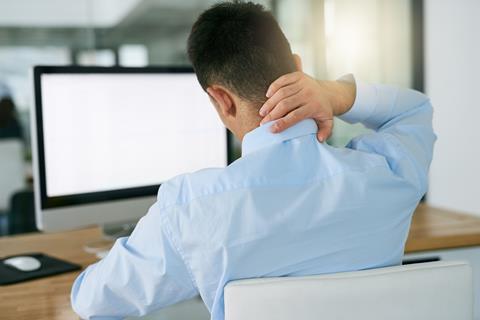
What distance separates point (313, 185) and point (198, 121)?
0.98m

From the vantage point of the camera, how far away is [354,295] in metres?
0.90

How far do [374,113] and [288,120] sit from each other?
355 mm

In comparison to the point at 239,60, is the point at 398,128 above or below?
below

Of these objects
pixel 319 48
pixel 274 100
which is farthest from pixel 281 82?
pixel 319 48

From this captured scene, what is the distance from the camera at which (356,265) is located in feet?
3.37

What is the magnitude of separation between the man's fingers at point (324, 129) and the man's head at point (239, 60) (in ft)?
0.39

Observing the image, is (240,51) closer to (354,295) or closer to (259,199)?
(259,199)

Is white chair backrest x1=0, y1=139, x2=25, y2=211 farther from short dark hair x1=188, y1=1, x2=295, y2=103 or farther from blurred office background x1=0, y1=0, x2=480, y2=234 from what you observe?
short dark hair x1=188, y1=1, x2=295, y2=103

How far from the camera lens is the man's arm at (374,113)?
1.06 meters

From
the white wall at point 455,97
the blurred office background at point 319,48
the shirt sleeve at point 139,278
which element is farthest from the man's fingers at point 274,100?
the white wall at point 455,97

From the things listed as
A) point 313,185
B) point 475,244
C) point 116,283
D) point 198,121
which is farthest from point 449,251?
point 116,283

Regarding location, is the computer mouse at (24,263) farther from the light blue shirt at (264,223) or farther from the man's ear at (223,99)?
the man's ear at (223,99)

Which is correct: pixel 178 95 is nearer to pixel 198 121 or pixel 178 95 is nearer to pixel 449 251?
pixel 198 121

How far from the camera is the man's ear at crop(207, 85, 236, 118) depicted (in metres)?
1.08
